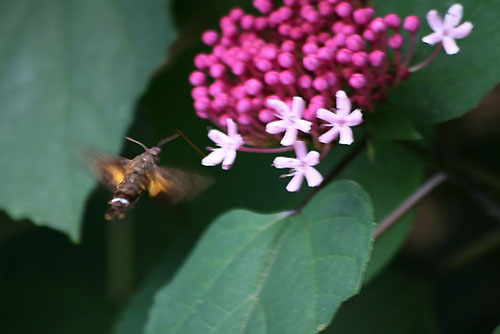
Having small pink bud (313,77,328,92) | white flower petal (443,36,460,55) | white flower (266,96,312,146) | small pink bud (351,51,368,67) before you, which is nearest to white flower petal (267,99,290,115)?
white flower (266,96,312,146)

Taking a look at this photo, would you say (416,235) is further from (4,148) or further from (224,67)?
(4,148)

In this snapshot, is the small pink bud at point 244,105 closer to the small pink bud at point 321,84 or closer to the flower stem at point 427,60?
the small pink bud at point 321,84

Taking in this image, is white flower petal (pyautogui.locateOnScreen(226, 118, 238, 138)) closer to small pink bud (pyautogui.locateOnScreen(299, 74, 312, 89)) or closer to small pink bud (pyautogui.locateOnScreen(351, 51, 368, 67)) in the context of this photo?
small pink bud (pyautogui.locateOnScreen(299, 74, 312, 89))

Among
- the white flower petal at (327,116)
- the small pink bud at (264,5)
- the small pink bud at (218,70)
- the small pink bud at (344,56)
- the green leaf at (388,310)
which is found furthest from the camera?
the green leaf at (388,310)

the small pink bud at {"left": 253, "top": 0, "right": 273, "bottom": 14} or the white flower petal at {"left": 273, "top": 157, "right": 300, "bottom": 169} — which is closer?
the white flower petal at {"left": 273, "top": 157, "right": 300, "bottom": 169}

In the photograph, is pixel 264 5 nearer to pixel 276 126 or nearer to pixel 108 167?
pixel 276 126

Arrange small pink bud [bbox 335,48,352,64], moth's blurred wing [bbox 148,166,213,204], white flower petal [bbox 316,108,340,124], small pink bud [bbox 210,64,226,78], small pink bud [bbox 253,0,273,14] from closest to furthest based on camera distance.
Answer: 1. white flower petal [bbox 316,108,340,124]
2. small pink bud [bbox 335,48,352,64]
3. moth's blurred wing [bbox 148,166,213,204]
4. small pink bud [bbox 210,64,226,78]
5. small pink bud [bbox 253,0,273,14]

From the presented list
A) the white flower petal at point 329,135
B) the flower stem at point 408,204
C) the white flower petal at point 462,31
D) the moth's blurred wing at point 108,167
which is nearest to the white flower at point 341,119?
the white flower petal at point 329,135
